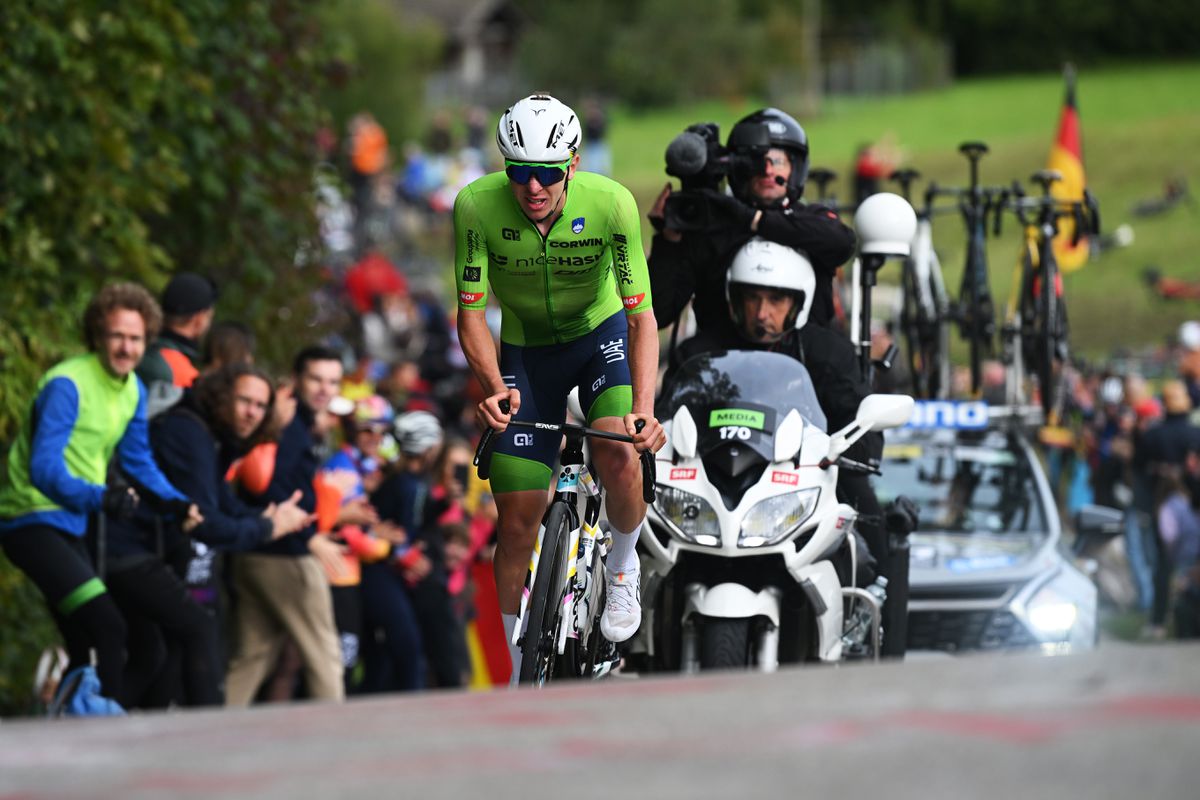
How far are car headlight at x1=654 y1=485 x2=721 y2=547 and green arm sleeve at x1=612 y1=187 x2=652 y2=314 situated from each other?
2.28 ft

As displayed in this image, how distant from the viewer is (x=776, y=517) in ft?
24.6

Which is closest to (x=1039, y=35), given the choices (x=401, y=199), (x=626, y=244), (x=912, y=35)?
(x=912, y=35)

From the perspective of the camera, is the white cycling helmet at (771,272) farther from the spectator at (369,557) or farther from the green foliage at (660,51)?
the green foliage at (660,51)

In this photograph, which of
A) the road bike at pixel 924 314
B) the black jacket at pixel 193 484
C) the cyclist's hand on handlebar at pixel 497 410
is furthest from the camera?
the road bike at pixel 924 314

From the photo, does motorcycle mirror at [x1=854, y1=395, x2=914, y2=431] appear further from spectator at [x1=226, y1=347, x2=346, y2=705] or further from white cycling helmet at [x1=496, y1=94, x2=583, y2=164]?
spectator at [x1=226, y1=347, x2=346, y2=705]

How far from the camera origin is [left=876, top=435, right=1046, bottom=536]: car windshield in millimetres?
10711

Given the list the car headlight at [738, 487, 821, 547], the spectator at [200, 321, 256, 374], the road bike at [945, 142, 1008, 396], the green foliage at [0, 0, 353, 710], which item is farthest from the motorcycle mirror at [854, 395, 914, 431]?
the road bike at [945, 142, 1008, 396]

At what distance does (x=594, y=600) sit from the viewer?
768 cm

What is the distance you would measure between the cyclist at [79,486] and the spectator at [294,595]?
1636 millimetres

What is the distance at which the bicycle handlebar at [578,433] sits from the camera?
7172 millimetres

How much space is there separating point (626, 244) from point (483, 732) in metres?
4.20

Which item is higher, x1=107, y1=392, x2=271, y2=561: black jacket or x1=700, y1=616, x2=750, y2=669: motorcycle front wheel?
x1=107, y1=392, x2=271, y2=561: black jacket

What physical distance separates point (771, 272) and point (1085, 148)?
49126 millimetres

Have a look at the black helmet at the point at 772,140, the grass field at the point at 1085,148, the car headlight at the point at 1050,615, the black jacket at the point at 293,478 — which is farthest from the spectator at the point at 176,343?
the grass field at the point at 1085,148
